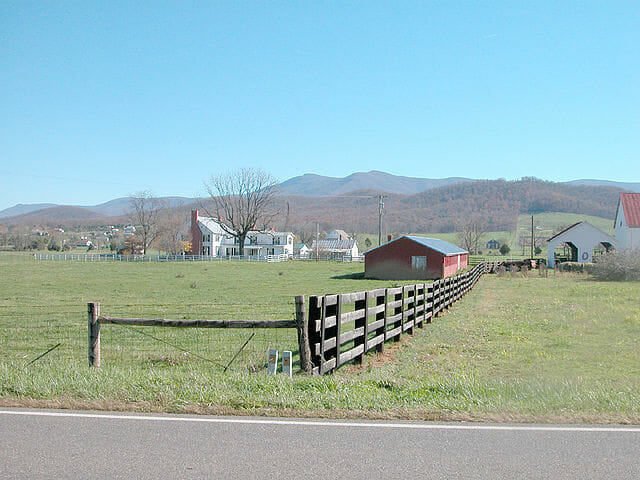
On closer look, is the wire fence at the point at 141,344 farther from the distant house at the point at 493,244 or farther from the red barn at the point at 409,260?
the distant house at the point at 493,244

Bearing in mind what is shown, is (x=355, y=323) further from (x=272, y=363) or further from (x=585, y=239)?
(x=585, y=239)

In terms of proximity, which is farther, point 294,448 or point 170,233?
point 170,233

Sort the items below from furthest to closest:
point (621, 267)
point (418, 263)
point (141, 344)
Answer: point (418, 263) < point (621, 267) < point (141, 344)

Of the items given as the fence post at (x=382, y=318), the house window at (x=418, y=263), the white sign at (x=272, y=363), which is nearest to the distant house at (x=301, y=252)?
the house window at (x=418, y=263)

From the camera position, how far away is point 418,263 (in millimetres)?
52656

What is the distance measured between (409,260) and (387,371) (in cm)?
4405

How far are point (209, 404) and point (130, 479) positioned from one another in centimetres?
210

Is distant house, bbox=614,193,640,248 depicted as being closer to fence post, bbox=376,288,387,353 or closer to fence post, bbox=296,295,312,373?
fence post, bbox=376,288,387,353

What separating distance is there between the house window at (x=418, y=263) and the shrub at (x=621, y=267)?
46.2 ft

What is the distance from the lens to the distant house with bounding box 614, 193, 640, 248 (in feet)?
193

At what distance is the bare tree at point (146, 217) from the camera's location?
347 feet

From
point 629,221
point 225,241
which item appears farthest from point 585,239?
point 225,241

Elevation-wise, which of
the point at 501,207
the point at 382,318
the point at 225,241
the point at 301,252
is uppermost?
the point at 501,207

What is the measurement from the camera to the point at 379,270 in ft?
179
